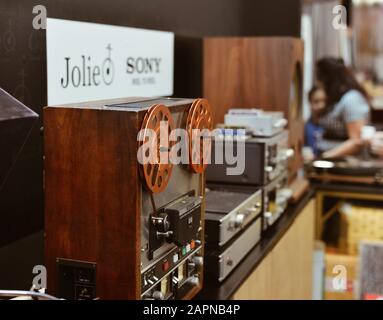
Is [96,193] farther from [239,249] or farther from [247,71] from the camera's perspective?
[247,71]

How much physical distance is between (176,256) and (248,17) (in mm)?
2385

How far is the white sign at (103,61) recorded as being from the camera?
6.38 feet

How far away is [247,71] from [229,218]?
42.4 inches

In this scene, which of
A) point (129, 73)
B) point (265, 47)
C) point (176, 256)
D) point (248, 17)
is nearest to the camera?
point (176, 256)

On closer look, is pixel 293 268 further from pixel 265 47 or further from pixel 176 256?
pixel 176 256

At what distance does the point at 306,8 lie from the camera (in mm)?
7363

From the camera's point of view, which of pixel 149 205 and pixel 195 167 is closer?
pixel 149 205

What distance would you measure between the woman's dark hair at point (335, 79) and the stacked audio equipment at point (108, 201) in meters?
3.44

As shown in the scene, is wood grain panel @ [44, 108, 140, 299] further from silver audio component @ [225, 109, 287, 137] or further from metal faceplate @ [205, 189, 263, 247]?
silver audio component @ [225, 109, 287, 137]

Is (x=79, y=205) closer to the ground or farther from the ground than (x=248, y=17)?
closer to the ground

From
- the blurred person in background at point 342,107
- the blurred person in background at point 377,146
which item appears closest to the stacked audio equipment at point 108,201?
the blurred person in background at point 377,146

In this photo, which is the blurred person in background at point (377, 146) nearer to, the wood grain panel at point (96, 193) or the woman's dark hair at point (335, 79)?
the woman's dark hair at point (335, 79)

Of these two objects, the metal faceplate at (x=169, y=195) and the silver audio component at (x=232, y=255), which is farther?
the silver audio component at (x=232, y=255)
